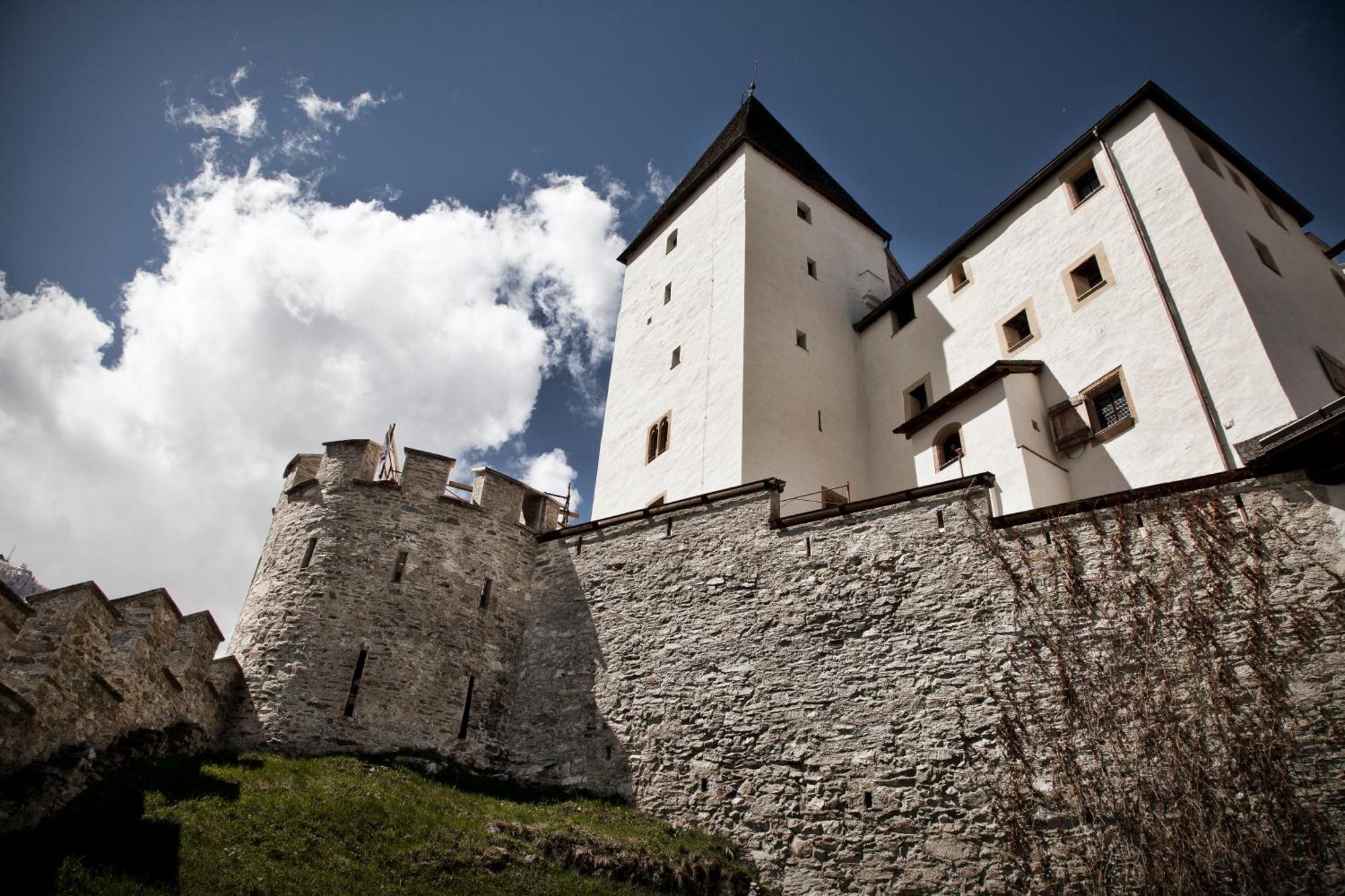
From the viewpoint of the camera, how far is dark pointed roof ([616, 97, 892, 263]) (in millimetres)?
26625

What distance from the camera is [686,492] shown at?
63.2 feet

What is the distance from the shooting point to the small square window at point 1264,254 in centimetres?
1623

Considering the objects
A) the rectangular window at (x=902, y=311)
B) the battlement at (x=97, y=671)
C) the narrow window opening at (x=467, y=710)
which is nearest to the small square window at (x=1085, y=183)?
the rectangular window at (x=902, y=311)

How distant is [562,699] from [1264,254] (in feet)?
51.6

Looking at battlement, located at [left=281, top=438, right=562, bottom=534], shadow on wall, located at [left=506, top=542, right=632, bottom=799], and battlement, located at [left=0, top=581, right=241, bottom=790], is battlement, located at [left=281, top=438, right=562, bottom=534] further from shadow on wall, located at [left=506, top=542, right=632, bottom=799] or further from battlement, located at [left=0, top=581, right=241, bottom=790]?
battlement, located at [left=0, top=581, right=241, bottom=790]

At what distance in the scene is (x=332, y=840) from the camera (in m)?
10.2

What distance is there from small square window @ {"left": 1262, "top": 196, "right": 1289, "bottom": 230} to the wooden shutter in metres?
6.71

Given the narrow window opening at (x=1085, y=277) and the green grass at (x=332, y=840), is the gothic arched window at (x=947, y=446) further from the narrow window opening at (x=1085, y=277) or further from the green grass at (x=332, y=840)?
the green grass at (x=332, y=840)

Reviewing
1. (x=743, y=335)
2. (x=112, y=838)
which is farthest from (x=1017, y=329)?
(x=112, y=838)

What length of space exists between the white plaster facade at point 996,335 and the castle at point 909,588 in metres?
0.09

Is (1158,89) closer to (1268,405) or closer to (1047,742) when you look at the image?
(1268,405)

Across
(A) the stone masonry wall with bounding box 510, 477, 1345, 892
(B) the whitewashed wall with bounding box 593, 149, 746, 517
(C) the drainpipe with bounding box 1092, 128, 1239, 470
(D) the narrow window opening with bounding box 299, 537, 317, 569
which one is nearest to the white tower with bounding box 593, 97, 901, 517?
(B) the whitewashed wall with bounding box 593, 149, 746, 517

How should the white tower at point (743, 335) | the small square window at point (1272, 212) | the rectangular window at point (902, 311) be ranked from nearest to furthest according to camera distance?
the small square window at point (1272, 212)
the white tower at point (743, 335)
the rectangular window at point (902, 311)

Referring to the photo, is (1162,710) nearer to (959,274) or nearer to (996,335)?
(996,335)
